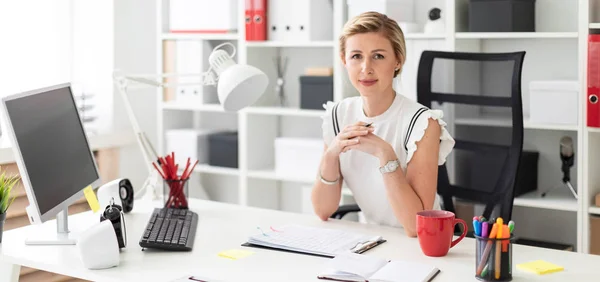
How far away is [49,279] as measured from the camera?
353 centimetres

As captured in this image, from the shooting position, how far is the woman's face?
2400 millimetres

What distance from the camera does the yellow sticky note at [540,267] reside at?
188 centimetres

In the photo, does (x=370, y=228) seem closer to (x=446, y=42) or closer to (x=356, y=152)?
(x=356, y=152)

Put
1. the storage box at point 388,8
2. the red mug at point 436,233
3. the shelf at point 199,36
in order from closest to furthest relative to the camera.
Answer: the red mug at point 436,233
the storage box at point 388,8
the shelf at point 199,36

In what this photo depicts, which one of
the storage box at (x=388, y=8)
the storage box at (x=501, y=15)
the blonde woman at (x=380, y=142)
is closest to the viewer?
the blonde woman at (x=380, y=142)

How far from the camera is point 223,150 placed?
410 centimetres

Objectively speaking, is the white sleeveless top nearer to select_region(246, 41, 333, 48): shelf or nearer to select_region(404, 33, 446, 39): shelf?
select_region(404, 33, 446, 39): shelf

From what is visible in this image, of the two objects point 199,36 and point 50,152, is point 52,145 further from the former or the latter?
point 199,36

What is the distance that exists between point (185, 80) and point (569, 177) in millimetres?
1973

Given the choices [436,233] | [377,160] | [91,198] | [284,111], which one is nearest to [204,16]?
[284,111]

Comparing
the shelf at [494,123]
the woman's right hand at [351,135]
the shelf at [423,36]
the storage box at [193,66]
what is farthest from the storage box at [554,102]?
the storage box at [193,66]

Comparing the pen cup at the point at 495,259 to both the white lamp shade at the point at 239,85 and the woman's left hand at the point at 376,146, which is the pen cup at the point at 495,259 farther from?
Result: the white lamp shade at the point at 239,85

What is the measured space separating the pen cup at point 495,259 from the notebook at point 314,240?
14.2 inches

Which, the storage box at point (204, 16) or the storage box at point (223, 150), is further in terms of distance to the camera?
the storage box at point (223, 150)
